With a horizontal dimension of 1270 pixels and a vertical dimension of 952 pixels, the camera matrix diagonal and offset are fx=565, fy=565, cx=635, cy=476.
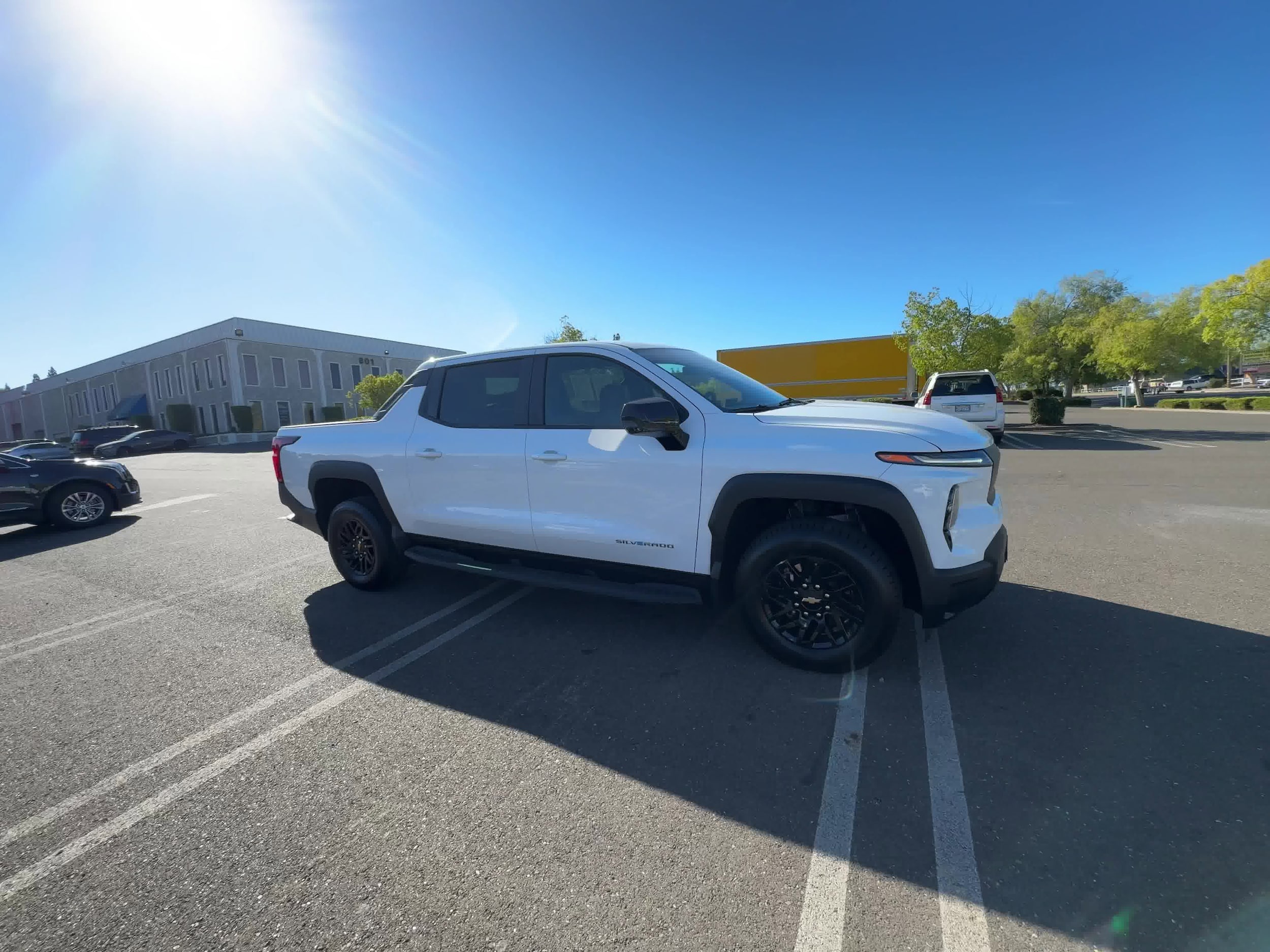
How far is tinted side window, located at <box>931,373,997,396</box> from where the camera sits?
41.4 feet

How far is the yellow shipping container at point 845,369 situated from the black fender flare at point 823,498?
21440mm

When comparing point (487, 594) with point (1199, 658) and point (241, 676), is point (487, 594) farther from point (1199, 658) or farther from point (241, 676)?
point (1199, 658)

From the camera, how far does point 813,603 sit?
2998mm

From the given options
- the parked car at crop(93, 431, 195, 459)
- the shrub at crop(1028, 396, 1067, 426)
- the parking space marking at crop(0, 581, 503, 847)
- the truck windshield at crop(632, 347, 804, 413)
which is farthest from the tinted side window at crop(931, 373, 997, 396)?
the parked car at crop(93, 431, 195, 459)

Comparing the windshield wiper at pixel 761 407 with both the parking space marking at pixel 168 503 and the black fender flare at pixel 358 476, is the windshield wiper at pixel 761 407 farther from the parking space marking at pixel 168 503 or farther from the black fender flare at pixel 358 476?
the parking space marking at pixel 168 503

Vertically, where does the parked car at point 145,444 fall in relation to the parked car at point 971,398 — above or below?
below

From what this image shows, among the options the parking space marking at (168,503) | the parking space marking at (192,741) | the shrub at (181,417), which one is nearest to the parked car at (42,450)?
the parking space marking at (168,503)

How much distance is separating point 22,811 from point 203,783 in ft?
2.12

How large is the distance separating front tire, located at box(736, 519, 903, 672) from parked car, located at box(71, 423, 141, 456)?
1437 inches

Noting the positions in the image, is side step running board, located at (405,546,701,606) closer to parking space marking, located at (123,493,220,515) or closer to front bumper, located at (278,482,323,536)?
front bumper, located at (278,482,323,536)

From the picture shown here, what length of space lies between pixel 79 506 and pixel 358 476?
7.15 m

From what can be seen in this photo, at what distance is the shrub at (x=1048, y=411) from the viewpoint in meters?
19.3

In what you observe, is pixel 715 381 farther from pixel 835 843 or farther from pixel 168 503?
pixel 168 503

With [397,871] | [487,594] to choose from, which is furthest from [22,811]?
[487,594]
